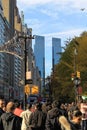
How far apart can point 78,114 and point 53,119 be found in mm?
4159

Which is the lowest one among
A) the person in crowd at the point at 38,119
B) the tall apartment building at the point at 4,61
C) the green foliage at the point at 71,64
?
the person in crowd at the point at 38,119

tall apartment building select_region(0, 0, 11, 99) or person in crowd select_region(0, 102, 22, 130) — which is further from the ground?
tall apartment building select_region(0, 0, 11, 99)

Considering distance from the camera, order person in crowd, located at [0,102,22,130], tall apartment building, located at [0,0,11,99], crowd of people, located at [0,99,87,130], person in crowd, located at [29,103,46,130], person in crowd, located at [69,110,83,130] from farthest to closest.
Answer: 1. tall apartment building, located at [0,0,11,99]
2. person in crowd, located at [29,103,46,130]
3. person in crowd, located at [0,102,22,130]
4. crowd of people, located at [0,99,87,130]
5. person in crowd, located at [69,110,83,130]

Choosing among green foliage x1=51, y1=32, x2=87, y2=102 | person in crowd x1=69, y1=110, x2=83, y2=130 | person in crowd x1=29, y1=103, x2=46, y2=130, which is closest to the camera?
person in crowd x1=69, y1=110, x2=83, y2=130

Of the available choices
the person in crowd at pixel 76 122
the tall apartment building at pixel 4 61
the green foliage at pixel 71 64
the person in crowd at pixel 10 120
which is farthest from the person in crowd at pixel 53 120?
the tall apartment building at pixel 4 61

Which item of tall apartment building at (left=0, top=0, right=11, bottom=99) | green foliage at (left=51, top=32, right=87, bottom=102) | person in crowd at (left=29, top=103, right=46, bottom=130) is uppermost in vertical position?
tall apartment building at (left=0, top=0, right=11, bottom=99)

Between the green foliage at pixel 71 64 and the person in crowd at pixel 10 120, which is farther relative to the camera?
the green foliage at pixel 71 64

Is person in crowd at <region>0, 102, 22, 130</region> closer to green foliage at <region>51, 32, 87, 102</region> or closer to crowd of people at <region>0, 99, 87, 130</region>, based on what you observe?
crowd of people at <region>0, 99, 87, 130</region>

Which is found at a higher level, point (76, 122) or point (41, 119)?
point (76, 122)

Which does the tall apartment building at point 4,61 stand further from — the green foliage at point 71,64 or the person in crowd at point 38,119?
the person in crowd at point 38,119

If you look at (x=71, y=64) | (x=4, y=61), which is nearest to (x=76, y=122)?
(x=71, y=64)

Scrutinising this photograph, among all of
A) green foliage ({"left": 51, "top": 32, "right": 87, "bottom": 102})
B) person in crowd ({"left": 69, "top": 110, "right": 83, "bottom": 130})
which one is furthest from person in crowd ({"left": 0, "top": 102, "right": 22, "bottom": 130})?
green foliage ({"left": 51, "top": 32, "right": 87, "bottom": 102})

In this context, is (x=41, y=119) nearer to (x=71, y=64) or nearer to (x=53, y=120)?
(x=53, y=120)

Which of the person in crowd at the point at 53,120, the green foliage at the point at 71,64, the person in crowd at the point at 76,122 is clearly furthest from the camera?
the green foliage at the point at 71,64
